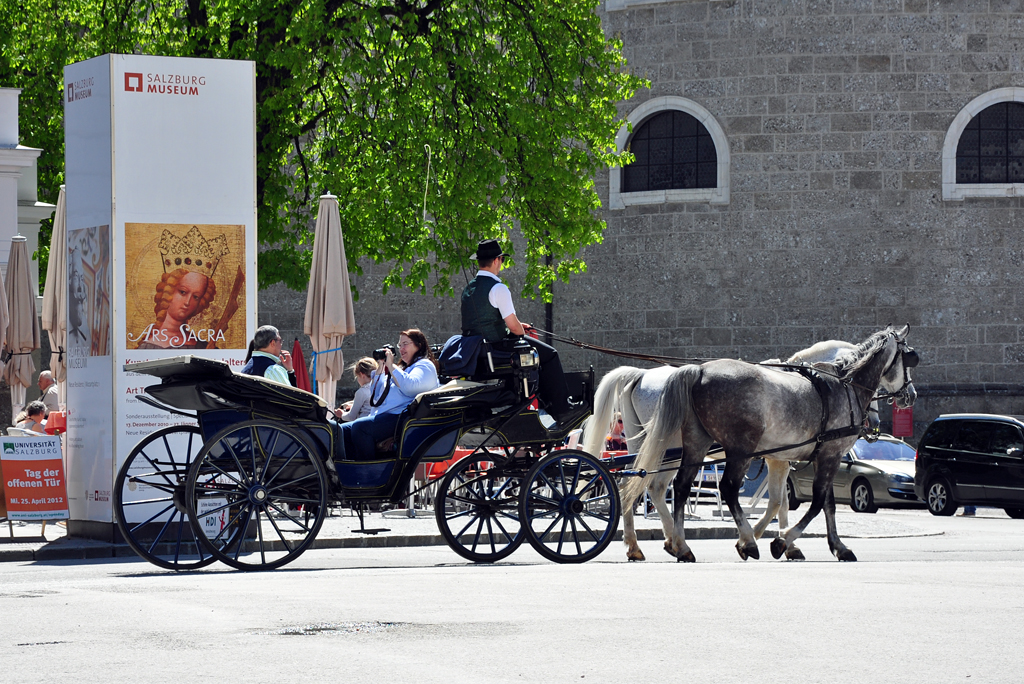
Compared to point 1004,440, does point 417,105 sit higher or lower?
higher

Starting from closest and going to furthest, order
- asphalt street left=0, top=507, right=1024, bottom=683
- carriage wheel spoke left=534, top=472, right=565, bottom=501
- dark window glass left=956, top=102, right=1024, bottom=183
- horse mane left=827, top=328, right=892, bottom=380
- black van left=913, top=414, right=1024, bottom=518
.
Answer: asphalt street left=0, top=507, right=1024, bottom=683 → carriage wheel spoke left=534, top=472, right=565, bottom=501 → horse mane left=827, top=328, right=892, bottom=380 → black van left=913, top=414, right=1024, bottom=518 → dark window glass left=956, top=102, right=1024, bottom=183

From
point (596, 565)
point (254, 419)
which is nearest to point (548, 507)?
point (596, 565)

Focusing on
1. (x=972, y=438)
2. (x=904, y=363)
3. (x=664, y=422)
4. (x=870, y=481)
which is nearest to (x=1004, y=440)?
(x=972, y=438)

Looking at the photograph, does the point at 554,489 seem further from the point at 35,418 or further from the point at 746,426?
the point at 35,418

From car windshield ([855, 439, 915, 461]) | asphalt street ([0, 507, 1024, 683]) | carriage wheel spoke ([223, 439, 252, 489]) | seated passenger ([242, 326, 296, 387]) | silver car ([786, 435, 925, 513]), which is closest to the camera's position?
asphalt street ([0, 507, 1024, 683])

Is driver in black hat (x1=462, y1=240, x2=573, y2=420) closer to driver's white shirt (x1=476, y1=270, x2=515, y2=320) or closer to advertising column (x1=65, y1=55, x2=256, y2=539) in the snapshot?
driver's white shirt (x1=476, y1=270, x2=515, y2=320)

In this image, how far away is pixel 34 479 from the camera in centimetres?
1312

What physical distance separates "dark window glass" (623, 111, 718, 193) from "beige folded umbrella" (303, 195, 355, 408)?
1355cm

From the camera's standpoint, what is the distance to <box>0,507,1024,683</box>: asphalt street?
5.70m

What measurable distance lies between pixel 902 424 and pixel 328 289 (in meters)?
14.5

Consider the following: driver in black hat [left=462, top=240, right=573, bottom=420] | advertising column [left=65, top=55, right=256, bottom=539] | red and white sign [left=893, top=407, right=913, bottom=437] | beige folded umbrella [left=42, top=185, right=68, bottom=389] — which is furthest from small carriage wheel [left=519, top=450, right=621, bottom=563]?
red and white sign [left=893, top=407, right=913, bottom=437]

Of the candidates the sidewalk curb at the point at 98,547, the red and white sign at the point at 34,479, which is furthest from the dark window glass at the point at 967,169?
the red and white sign at the point at 34,479

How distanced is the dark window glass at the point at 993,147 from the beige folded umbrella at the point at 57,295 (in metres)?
17.9

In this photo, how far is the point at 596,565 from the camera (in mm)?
10500
